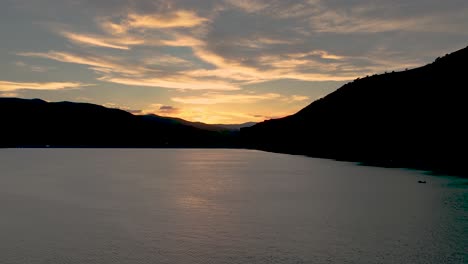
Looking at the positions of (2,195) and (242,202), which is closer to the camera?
(242,202)

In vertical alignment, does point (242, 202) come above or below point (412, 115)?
below

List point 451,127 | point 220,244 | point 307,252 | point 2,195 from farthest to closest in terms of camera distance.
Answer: point 451,127
point 2,195
point 220,244
point 307,252

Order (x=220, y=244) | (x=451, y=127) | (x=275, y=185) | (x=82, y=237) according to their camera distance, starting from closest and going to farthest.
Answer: (x=220, y=244)
(x=82, y=237)
(x=275, y=185)
(x=451, y=127)

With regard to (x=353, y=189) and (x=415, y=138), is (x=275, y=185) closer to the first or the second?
(x=353, y=189)

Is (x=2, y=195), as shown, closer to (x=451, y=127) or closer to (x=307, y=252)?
(x=307, y=252)

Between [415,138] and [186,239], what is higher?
[415,138]

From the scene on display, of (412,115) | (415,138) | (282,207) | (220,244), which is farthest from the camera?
(412,115)

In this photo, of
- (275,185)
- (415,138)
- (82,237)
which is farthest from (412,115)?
(82,237)

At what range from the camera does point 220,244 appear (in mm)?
31906

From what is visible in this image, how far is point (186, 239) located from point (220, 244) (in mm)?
3201

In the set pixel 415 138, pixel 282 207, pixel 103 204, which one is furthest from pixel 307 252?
pixel 415 138

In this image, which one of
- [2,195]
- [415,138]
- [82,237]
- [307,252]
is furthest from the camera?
[415,138]

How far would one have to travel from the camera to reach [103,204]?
178ft

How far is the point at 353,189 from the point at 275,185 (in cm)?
1468
